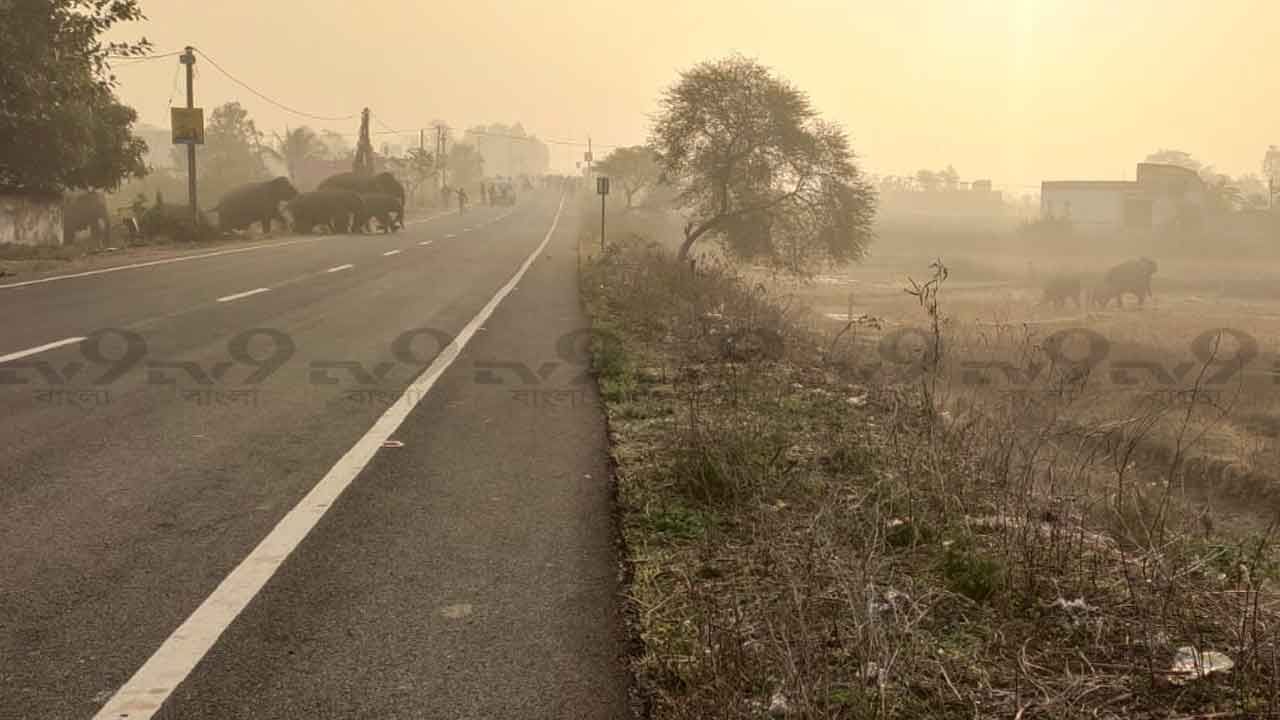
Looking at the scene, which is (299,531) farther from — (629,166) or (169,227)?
(629,166)

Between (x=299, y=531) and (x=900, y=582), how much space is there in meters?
2.76

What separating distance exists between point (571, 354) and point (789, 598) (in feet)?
23.9

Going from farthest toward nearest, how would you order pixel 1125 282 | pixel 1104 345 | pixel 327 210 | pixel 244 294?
pixel 1125 282, pixel 327 210, pixel 1104 345, pixel 244 294

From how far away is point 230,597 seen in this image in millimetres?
3932

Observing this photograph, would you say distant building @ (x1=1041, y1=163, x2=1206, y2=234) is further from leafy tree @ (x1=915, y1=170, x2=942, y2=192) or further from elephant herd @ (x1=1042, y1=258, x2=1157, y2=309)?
leafy tree @ (x1=915, y1=170, x2=942, y2=192)

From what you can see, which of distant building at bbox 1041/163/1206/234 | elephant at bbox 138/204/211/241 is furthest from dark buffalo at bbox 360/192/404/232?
distant building at bbox 1041/163/1206/234

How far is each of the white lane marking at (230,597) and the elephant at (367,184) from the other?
115 feet

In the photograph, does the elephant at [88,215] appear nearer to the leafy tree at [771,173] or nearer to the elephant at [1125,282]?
the leafy tree at [771,173]

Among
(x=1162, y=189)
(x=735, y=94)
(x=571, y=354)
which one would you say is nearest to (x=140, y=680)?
(x=571, y=354)

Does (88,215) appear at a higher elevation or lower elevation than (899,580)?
higher

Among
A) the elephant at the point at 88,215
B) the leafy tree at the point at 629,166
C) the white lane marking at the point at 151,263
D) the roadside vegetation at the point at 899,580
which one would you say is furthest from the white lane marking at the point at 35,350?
the leafy tree at the point at 629,166

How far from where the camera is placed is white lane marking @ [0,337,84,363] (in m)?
8.91

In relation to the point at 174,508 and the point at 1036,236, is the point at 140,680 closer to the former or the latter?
the point at 174,508

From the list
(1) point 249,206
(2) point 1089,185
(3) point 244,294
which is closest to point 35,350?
(3) point 244,294
